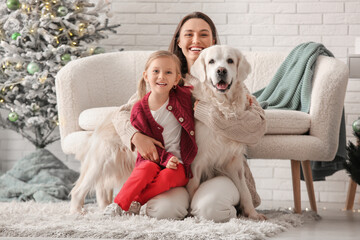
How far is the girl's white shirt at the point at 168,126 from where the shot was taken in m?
2.30

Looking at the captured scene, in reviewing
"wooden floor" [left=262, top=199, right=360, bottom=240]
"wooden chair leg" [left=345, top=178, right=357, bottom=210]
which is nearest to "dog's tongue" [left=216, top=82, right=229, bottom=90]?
"wooden floor" [left=262, top=199, right=360, bottom=240]

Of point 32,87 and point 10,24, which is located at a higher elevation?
point 10,24

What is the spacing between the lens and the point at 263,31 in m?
4.06

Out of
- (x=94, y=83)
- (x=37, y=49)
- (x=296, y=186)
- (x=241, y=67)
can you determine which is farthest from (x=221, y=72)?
(x=37, y=49)

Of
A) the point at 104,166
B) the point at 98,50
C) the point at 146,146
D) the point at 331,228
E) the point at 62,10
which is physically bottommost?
the point at 331,228

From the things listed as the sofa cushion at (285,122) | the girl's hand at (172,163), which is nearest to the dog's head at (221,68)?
the girl's hand at (172,163)

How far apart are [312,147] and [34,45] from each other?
201cm

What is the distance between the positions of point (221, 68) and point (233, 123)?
9.2 inches

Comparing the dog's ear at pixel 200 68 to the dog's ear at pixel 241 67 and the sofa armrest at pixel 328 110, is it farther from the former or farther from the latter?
the sofa armrest at pixel 328 110

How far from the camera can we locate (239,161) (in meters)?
2.35

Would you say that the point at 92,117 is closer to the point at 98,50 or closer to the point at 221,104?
the point at 221,104

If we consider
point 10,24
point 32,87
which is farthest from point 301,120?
point 10,24

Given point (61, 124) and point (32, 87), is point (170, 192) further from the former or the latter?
point (32, 87)

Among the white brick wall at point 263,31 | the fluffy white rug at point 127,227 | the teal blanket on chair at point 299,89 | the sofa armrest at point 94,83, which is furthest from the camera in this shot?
the white brick wall at point 263,31
